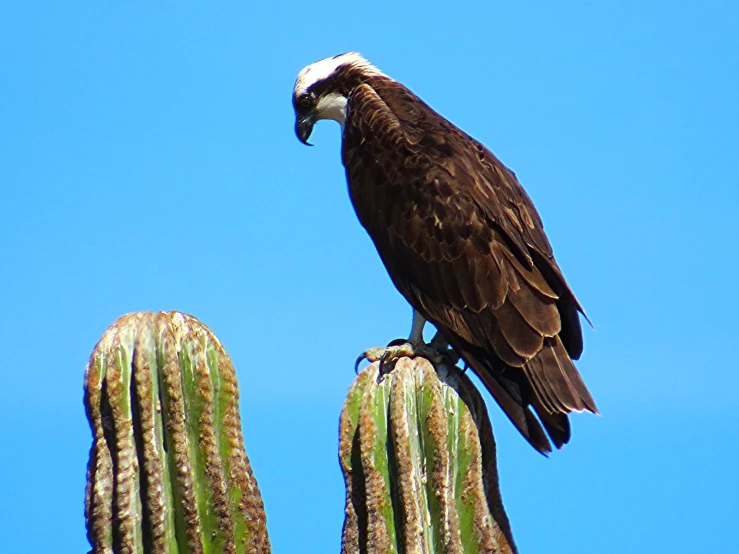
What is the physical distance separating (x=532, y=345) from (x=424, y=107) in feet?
6.57

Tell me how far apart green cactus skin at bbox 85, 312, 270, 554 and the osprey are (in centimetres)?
155

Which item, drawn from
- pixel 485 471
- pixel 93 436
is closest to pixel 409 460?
pixel 485 471

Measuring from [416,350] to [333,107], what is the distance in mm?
2200

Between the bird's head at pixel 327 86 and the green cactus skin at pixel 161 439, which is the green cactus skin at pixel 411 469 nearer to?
the green cactus skin at pixel 161 439

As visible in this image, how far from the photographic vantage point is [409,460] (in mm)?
4000

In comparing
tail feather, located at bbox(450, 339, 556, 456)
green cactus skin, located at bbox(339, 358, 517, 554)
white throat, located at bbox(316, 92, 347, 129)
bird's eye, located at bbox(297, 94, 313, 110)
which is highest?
bird's eye, located at bbox(297, 94, 313, 110)

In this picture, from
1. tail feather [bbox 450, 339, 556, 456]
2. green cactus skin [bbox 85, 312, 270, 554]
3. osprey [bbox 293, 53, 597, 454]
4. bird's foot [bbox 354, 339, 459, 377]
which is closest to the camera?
green cactus skin [bbox 85, 312, 270, 554]

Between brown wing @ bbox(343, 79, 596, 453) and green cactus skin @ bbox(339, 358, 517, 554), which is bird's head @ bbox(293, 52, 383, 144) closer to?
brown wing @ bbox(343, 79, 596, 453)

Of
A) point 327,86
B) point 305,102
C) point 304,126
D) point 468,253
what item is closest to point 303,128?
point 304,126

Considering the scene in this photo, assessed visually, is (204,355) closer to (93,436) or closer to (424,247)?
(93,436)

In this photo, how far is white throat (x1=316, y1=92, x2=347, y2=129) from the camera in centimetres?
686

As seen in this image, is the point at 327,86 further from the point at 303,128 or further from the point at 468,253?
the point at 468,253

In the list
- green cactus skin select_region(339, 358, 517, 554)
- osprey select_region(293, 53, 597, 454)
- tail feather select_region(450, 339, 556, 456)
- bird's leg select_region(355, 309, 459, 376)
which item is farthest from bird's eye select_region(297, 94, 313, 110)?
green cactus skin select_region(339, 358, 517, 554)

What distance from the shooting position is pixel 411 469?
4.01 metres
